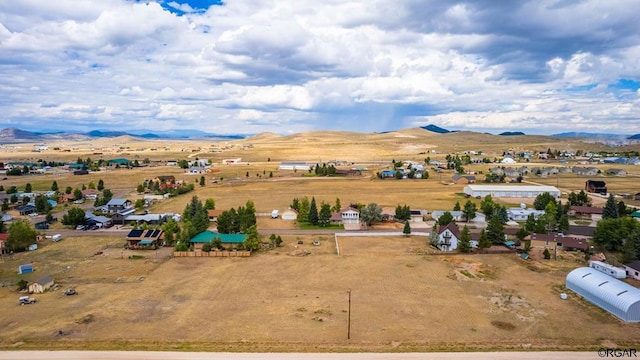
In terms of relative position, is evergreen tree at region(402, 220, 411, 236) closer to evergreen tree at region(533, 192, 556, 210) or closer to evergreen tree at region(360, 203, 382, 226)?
evergreen tree at region(360, 203, 382, 226)

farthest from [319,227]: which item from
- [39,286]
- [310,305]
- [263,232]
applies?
[39,286]

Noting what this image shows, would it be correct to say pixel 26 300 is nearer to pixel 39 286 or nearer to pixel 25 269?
pixel 39 286

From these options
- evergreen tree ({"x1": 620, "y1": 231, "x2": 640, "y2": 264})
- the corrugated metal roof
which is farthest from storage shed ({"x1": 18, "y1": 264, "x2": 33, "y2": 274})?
evergreen tree ({"x1": 620, "y1": 231, "x2": 640, "y2": 264})

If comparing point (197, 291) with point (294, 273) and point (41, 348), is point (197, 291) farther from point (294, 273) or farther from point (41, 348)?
point (41, 348)

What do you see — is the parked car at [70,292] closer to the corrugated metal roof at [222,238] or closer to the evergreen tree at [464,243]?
the corrugated metal roof at [222,238]

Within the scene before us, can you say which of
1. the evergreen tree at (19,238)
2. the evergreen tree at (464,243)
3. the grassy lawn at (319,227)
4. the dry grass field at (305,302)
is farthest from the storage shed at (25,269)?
the evergreen tree at (464,243)

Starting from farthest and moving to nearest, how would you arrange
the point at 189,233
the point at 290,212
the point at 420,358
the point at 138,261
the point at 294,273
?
the point at 290,212, the point at 189,233, the point at 138,261, the point at 294,273, the point at 420,358

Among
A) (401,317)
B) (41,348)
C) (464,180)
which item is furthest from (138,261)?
(464,180)
